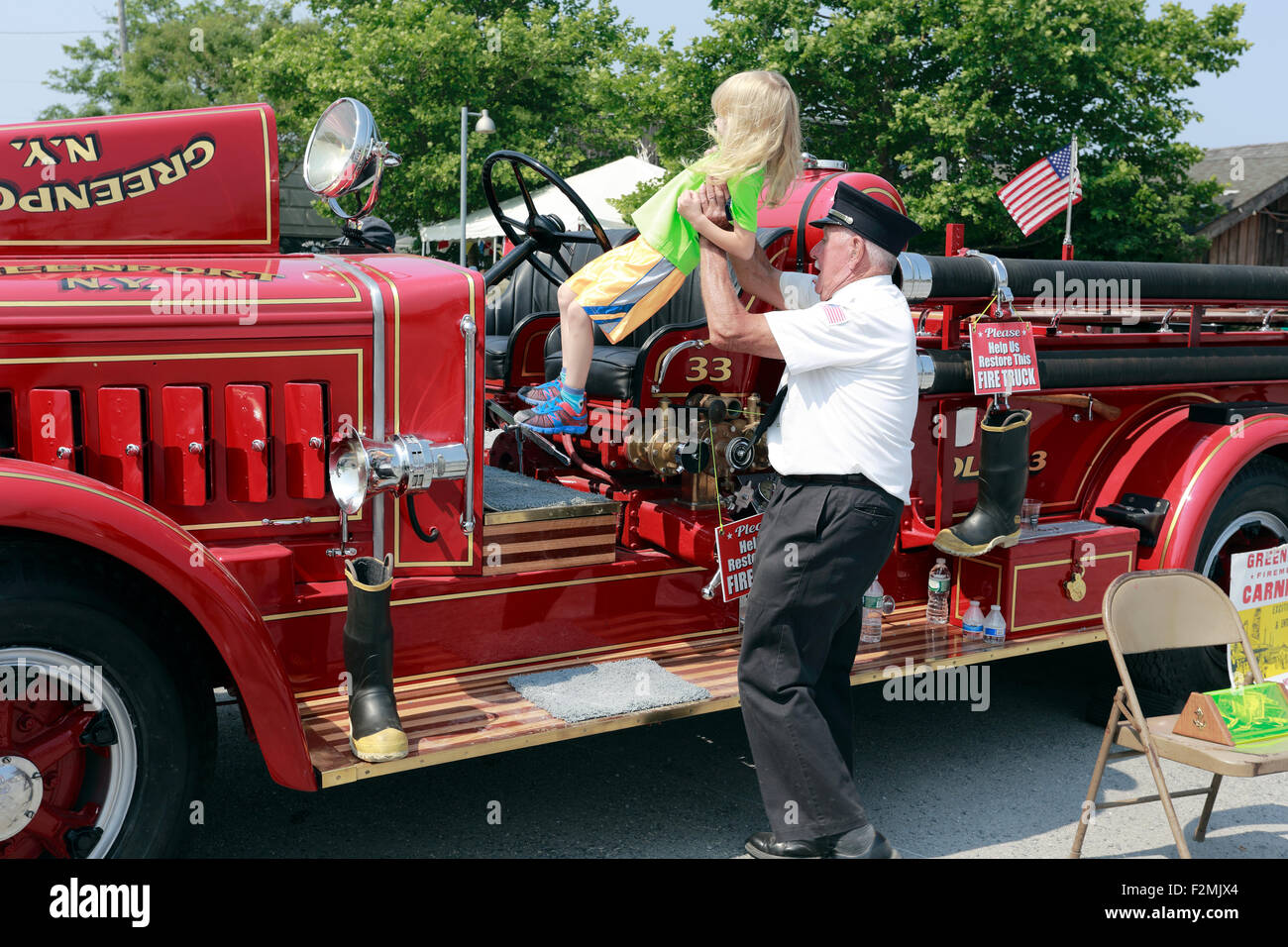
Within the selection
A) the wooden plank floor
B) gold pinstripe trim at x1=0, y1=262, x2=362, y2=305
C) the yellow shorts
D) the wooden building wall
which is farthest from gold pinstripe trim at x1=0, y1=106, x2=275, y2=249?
the wooden building wall

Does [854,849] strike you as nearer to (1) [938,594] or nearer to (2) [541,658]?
(2) [541,658]

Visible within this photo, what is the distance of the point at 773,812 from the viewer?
2.71 m

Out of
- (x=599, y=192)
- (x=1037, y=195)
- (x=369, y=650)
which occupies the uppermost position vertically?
(x=599, y=192)

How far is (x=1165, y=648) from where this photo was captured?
317 cm

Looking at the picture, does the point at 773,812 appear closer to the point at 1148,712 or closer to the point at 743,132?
the point at 743,132

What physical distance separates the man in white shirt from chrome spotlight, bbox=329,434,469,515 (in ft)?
2.45

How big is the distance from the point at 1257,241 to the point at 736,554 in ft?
63.3

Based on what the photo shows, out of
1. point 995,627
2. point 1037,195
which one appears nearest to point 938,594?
point 995,627

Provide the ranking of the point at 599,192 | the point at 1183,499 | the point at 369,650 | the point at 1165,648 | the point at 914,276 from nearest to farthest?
the point at 369,650
the point at 1165,648
the point at 914,276
the point at 1183,499
the point at 599,192

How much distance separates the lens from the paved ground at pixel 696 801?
309cm

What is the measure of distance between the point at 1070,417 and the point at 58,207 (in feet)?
10.7

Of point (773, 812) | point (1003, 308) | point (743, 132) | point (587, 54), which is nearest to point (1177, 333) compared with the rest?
point (1003, 308)

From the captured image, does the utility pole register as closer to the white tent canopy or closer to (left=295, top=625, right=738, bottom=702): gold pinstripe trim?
the white tent canopy

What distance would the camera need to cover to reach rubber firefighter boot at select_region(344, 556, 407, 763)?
8.13 feet
